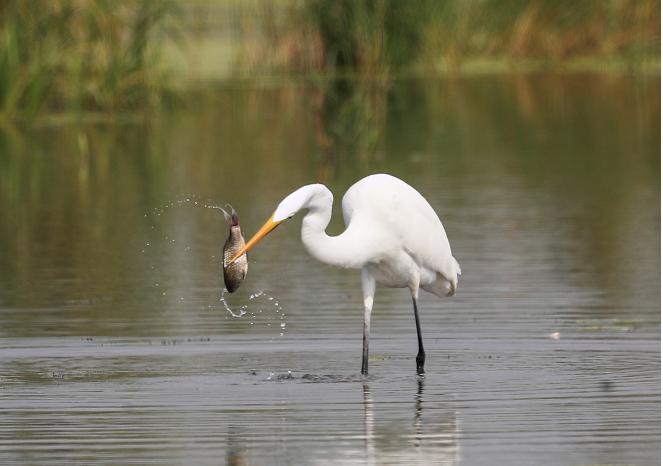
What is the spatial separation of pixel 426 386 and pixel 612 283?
11.2ft

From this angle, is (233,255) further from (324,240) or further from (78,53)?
(78,53)

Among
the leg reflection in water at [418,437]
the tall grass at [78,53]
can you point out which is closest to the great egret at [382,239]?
the leg reflection in water at [418,437]

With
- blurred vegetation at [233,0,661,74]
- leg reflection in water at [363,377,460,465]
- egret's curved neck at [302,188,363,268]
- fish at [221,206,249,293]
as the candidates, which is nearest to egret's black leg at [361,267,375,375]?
egret's curved neck at [302,188,363,268]

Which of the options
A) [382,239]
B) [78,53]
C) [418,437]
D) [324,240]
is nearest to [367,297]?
[382,239]

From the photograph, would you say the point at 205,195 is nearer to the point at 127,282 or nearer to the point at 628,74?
the point at 127,282

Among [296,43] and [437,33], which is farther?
[437,33]

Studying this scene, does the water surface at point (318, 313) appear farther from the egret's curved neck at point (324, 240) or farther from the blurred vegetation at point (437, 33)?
the blurred vegetation at point (437, 33)

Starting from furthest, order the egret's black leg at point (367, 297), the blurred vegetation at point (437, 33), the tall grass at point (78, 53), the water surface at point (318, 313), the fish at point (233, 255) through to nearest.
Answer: the blurred vegetation at point (437, 33) < the tall grass at point (78, 53) < the egret's black leg at point (367, 297) < the fish at point (233, 255) < the water surface at point (318, 313)

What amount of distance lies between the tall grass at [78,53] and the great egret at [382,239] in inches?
514

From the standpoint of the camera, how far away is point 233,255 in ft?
25.5

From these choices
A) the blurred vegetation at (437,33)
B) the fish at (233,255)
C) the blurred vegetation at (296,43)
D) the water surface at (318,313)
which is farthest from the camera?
Answer: the blurred vegetation at (437,33)

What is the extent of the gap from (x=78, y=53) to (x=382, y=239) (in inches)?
546

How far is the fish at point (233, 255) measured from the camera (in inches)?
305

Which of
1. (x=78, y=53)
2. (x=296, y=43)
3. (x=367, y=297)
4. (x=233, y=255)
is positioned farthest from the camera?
(x=296, y=43)
